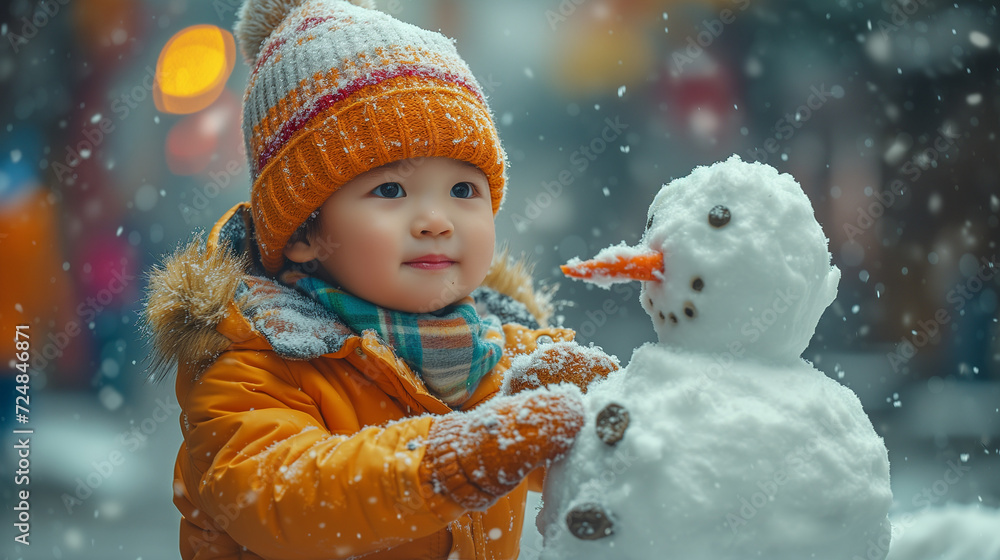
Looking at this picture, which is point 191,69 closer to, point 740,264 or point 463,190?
point 463,190

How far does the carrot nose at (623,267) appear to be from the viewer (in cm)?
70

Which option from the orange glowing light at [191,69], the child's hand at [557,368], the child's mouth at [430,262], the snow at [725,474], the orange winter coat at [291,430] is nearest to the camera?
the snow at [725,474]

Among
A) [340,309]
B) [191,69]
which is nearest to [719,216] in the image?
[340,309]

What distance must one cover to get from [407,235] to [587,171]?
5.01 feet

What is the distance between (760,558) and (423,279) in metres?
0.51

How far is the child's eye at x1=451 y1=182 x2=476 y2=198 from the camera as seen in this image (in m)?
0.99

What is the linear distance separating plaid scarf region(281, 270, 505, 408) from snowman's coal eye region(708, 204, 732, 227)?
41cm

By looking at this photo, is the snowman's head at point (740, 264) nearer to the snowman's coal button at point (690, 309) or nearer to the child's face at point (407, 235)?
the snowman's coal button at point (690, 309)

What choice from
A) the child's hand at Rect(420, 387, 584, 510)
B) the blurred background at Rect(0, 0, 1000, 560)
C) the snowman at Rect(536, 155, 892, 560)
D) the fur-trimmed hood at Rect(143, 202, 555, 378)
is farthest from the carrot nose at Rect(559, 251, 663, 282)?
the blurred background at Rect(0, 0, 1000, 560)

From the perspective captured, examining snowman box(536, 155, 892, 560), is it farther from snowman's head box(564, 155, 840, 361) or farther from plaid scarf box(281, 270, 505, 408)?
plaid scarf box(281, 270, 505, 408)

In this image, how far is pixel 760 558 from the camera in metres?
0.62

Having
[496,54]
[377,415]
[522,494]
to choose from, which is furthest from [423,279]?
[496,54]

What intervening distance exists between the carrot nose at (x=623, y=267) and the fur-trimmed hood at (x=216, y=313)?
1.17 ft

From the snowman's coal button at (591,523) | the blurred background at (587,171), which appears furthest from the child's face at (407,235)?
the blurred background at (587,171)
